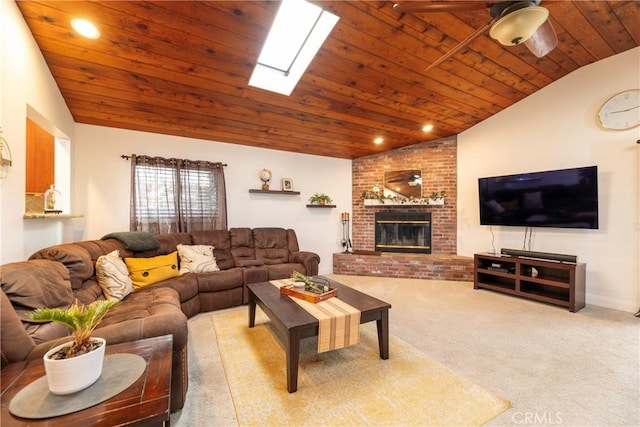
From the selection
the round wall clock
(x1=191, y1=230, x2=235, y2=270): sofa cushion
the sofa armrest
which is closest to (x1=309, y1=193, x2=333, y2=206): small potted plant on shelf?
the sofa armrest

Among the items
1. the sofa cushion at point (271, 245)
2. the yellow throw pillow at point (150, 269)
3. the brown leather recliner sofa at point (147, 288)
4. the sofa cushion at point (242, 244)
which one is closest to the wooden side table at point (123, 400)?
the brown leather recliner sofa at point (147, 288)

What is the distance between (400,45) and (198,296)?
339 centimetres

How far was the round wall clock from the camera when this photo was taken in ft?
9.93

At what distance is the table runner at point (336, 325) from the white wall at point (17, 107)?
6.99 feet

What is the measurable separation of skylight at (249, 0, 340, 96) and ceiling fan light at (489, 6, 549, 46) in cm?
147

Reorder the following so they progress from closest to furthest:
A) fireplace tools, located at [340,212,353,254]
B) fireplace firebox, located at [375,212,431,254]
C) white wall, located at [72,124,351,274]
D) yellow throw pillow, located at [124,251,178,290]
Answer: yellow throw pillow, located at [124,251,178,290] < white wall, located at [72,124,351,274] < fireplace firebox, located at [375,212,431,254] < fireplace tools, located at [340,212,353,254]

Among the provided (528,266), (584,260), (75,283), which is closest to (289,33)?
(75,283)

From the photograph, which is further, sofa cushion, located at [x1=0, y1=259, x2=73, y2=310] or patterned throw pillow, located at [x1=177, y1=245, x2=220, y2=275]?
patterned throw pillow, located at [x1=177, y1=245, x2=220, y2=275]

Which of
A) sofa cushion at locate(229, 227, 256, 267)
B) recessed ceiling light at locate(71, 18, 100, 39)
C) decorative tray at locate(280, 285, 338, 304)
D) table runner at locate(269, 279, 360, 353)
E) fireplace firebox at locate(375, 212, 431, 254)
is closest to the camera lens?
table runner at locate(269, 279, 360, 353)

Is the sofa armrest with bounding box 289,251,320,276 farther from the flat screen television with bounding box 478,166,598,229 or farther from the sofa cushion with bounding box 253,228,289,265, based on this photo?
the flat screen television with bounding box 478,166,598,229

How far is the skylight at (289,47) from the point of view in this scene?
2656 millimetres

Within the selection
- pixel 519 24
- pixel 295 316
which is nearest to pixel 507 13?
pixel 519 24

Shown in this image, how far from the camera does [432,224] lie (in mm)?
4980

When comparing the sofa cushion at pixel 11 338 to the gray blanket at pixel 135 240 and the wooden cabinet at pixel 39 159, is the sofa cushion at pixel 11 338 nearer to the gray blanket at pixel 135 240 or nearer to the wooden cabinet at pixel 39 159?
the gray blanket at pixel 135 240
